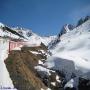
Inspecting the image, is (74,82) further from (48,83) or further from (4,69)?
(4,69)

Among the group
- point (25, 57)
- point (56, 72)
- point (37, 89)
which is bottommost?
point (37, 89)

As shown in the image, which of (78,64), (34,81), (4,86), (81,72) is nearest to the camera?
(4,86)

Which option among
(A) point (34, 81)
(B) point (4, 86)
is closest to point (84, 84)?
(A) point (34, 81)

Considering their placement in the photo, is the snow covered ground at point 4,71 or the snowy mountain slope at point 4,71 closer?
the snow covered ground at point 4,71

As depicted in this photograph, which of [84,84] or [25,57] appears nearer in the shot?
[84,84]

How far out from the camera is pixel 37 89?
130 feet

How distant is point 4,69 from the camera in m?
41.0

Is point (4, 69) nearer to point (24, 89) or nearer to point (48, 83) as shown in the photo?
point (24, 89)

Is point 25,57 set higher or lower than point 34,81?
higher

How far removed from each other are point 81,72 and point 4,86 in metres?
18.9

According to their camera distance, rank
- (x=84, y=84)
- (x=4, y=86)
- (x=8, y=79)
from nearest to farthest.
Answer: (x=4, y=86) < (x=8, y=79) < (x=84, y=84)

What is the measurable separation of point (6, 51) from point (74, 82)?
13477 millimetres

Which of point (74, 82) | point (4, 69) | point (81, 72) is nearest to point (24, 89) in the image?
point (4, 69)

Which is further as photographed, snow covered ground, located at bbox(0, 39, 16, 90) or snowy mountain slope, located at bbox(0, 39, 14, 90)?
snowy mountain slope, located at bbox(0, 39, 14, 90)
